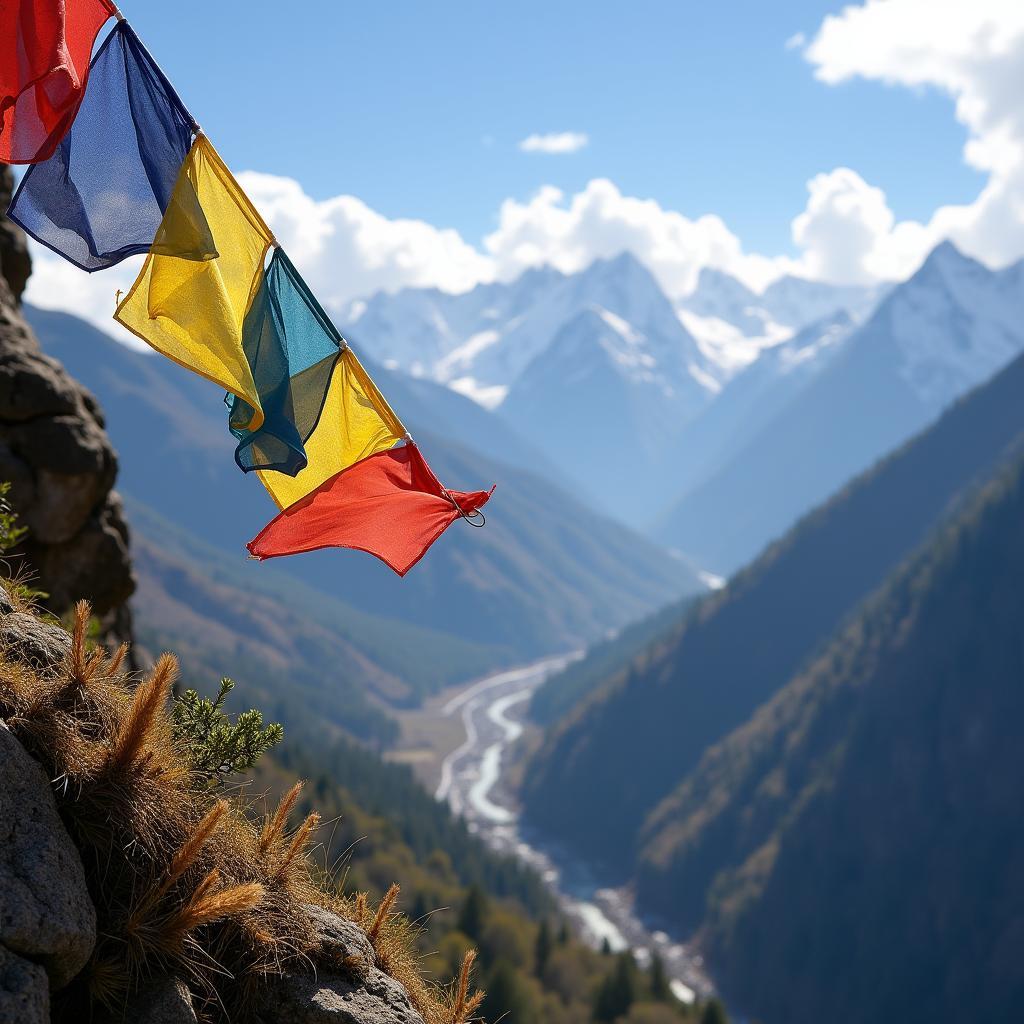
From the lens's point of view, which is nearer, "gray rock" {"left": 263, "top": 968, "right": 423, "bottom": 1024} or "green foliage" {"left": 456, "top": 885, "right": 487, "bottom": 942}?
"gray rock" {"left": 263, "top": 968, "right": 423, "bottom": 1024}

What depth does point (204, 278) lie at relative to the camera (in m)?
14.1

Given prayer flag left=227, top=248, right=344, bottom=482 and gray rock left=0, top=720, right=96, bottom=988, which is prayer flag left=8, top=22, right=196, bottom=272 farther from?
gray rock left=0, top=720, right=96, bottom=988

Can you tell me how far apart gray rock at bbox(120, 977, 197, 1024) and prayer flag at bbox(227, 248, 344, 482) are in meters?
6.21

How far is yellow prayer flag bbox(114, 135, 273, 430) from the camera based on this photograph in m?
13.9

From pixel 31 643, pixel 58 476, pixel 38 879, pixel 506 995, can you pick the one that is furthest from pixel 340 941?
pixel 506 995

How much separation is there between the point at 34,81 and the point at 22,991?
10620mm

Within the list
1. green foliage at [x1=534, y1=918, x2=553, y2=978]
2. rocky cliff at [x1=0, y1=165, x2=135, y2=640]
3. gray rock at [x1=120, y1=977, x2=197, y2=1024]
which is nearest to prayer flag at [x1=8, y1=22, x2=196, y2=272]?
gray rock at [x1=120, y1=977, x2=197, y2=1024]

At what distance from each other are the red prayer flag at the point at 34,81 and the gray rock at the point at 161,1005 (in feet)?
32.2

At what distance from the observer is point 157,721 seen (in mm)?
11570

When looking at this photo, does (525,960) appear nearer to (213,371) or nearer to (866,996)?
(866,996)

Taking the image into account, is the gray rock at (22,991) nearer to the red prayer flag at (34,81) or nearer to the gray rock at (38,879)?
the gray rock at (38,879)

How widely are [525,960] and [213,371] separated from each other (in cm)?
12759

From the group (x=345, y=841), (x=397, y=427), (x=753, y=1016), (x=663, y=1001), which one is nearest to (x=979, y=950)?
(x=753, y=1016)

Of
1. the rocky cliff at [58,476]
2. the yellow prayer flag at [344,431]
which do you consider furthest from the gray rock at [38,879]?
the rocky cliff at [58,476]
